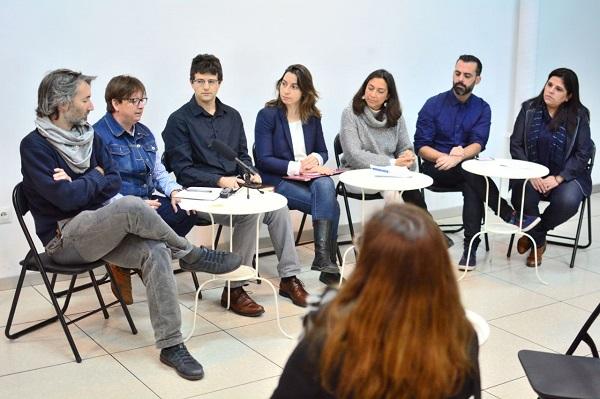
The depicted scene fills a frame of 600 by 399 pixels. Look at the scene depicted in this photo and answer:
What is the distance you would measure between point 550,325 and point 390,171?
3.93 feet

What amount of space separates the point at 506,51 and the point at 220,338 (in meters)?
→ 3.68

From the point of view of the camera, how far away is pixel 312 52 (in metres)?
5.00

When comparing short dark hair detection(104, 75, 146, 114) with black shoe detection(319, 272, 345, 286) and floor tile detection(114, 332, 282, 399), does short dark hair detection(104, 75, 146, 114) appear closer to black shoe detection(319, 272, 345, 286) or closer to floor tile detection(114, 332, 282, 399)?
floor tile detection(114, 332, 282, 399)

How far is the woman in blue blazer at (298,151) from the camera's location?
4250mm

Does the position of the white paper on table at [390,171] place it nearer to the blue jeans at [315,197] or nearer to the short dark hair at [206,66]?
the blue jeans at [315,197]

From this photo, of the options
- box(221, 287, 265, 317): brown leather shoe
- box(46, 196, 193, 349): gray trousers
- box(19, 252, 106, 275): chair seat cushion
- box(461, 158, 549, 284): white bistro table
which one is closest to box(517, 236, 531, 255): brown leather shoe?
box(461, 158, 549, 284): white bistro table

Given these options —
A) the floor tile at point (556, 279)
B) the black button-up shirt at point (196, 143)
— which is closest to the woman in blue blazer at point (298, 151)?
the black button-up shirt at point (196, 143)

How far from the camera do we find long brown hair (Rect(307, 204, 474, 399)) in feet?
4.57

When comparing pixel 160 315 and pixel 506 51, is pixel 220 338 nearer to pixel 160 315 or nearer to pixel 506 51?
pixel 160 315

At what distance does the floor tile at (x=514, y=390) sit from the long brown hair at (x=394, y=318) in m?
1.73

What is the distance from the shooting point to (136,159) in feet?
12.7

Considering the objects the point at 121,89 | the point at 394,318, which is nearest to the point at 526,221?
the point at 121,89

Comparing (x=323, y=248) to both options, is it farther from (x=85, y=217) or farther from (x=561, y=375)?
(x=561, y=375)

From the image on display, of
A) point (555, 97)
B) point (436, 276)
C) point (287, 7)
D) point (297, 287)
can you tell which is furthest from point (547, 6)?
point (436, 276)
